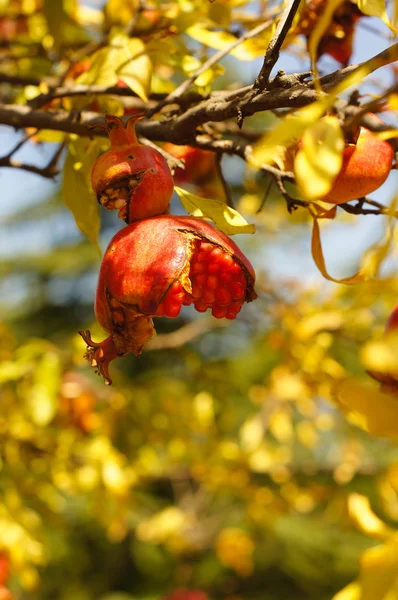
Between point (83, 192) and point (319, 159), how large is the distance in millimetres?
382

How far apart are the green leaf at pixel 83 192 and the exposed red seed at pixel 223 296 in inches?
7.7

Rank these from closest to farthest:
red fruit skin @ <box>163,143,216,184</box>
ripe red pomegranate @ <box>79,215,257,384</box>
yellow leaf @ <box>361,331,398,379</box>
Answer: yellow leaf @ <box>361,331,398,379</box> < ripe red pomegranate @ <box>79,215,257,384</box> < red fruit skin @ <box>163,143,216,184</box>

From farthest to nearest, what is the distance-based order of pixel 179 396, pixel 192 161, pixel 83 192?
pixel 179 396 → pixel 192 161 → pixel 83 192

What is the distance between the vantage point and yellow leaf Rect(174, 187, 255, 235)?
496mm

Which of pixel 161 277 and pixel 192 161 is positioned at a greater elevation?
pixel 161 277

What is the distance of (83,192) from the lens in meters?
0.65

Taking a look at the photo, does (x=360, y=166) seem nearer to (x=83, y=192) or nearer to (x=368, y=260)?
(x=368, y=260)

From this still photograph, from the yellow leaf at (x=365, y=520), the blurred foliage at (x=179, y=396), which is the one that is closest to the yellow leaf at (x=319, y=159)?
the blurred foliage at (x=179, y=396)

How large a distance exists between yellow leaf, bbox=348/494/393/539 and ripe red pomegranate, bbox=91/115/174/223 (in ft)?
1.00

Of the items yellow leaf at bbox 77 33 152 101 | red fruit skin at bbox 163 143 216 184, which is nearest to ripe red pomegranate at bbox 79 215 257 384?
yellow leaf at bbox 77 33 152 101

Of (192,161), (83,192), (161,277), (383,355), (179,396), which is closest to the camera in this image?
(383,355)

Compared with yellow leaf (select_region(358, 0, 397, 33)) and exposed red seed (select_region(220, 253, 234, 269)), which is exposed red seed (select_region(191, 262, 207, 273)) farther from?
yellow leaf (select_region(358, 0, 397, 33))

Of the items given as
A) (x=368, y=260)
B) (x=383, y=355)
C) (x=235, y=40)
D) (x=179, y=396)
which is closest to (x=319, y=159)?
(x=383, y=355)

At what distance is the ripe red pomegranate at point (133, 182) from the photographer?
49cm
